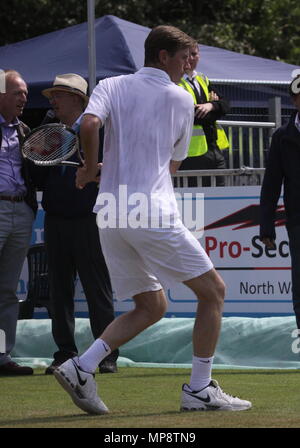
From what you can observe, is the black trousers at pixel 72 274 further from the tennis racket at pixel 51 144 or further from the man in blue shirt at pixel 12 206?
the tennis racket at pixel 51 144

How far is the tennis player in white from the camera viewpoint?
614 centimetres

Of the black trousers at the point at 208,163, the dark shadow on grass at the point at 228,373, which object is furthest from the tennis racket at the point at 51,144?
the black trousers at the point at 208,163

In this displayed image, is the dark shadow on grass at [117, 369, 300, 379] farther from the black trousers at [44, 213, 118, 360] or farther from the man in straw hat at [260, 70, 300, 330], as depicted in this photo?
the man in straw hat at [260, 70, 300, 330]

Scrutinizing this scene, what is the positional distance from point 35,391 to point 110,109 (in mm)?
2300

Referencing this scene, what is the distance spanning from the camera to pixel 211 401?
6324 millimetres

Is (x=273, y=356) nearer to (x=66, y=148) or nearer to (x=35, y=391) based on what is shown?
(x=35, y=391)

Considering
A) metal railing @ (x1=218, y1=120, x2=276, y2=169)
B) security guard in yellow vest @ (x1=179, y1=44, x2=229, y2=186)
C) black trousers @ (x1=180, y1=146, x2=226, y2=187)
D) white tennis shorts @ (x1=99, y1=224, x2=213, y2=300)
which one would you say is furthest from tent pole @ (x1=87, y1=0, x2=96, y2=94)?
white tennis shorts @ (x1=99, y1=224, x2=213, y2=300)

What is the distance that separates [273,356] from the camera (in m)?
9.35

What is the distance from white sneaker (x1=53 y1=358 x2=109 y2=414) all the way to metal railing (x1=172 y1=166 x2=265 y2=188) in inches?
182

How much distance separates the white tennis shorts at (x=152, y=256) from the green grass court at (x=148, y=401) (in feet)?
2.35

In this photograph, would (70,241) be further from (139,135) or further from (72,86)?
(139,135)

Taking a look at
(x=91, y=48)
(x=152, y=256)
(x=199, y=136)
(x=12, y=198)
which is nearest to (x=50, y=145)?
(x=152, y=256)

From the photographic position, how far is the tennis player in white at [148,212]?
20.1ft

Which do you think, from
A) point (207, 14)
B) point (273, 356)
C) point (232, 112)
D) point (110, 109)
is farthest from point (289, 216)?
point (207, 14)
